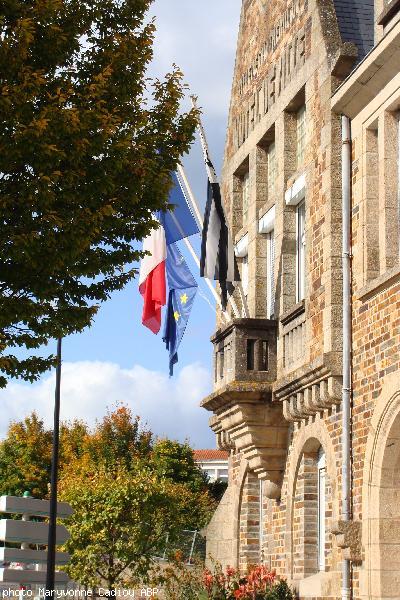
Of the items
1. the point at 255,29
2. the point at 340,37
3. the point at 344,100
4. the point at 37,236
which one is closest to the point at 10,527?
the point at 37,236

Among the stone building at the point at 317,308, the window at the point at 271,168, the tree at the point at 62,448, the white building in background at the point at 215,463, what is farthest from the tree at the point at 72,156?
the white building in background at the point at 215,463

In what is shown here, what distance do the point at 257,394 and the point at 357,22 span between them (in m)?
5.68

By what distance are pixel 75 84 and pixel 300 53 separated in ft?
20.6

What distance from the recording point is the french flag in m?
19.6

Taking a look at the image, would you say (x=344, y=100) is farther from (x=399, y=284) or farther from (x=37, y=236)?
(x=37, y=236)

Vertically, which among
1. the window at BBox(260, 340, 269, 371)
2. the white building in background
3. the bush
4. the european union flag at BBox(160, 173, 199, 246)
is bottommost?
the bush

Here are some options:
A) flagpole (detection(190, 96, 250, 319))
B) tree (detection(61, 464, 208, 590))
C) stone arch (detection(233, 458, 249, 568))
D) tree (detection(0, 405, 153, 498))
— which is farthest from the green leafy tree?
flagpole (detection(190, 96, 250, 319))

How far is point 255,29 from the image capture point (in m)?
21.0

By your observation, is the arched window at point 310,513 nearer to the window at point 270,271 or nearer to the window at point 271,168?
the window at point 270,271

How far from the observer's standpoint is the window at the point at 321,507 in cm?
1683

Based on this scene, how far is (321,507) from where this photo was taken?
1709cm

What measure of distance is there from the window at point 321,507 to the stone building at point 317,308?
0.08 ft

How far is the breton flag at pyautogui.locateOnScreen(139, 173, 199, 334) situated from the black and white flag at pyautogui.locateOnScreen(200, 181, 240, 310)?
140cm

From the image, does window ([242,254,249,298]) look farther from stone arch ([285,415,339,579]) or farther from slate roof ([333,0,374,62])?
slate roof ([333,0,374,62])
